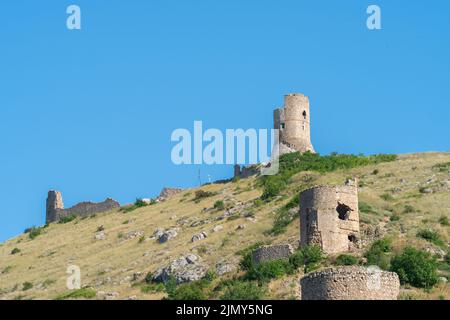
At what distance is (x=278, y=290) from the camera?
43.8 meters

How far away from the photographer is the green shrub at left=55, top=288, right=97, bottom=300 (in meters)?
51.4

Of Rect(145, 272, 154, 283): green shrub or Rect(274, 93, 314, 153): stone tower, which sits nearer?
Rect(145, 272, 154, 283): green shrub

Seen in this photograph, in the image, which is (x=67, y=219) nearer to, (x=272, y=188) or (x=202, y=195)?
(x=202, y=195)

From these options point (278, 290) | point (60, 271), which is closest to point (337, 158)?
point (60, 271)

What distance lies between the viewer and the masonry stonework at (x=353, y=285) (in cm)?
3102

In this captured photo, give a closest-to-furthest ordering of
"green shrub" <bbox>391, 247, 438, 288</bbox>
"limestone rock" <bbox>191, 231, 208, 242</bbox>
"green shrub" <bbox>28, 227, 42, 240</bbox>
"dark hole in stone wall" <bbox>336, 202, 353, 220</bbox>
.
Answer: "green shrub" <bbox>391, 247, 438, 288</bbox> < "dark hole in stone wall" <bbox>336, 202, 353, 220</bbox> < "limestone rock" <bbox>191, 231, 208, 242</bbox> < "green shrub" <bbox>28, 227, 42, 240</bbox>

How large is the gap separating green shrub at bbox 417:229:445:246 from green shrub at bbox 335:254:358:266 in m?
4.06

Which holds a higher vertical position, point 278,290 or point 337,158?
point 337,158

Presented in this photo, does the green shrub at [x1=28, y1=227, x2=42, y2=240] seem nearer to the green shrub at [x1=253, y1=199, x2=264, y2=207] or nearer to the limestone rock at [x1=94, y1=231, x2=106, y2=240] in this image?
the limestone rock at [x1=94, y1=231, x2=106, y2=240]

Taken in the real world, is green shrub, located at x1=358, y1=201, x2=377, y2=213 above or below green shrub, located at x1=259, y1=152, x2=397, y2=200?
below

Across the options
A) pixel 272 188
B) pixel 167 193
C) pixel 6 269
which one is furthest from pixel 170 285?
pixel 167 193

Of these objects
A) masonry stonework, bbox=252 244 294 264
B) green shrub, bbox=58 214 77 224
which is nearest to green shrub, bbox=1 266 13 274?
green shrub, bbox=58 214 77 224
